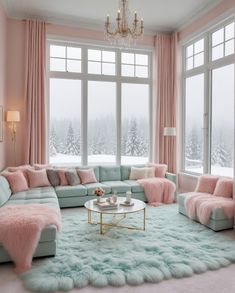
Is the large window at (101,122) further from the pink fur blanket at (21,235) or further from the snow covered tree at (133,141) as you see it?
the pink fur blanket at (21,235)

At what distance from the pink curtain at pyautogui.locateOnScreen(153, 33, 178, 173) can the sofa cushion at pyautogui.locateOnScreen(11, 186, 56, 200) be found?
306cm

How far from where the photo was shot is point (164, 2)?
5414 millimetres

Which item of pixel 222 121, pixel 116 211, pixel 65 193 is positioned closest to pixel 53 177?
pixel 65 193

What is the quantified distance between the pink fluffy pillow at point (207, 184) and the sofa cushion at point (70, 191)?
7.48ft

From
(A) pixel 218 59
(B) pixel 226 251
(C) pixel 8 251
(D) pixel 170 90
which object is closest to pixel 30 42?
(D) pixel 170 90

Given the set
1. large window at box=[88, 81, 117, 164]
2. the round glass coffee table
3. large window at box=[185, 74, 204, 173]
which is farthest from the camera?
large window at box=[88, 81, 117, 164]

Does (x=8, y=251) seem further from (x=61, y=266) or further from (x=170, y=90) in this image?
(x=170, y=90)

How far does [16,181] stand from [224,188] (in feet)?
12.2

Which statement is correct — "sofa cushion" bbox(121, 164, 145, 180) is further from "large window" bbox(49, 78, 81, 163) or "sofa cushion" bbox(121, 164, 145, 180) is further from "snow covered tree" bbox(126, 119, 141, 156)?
"large window" bbox(49, 78, 81, 163)

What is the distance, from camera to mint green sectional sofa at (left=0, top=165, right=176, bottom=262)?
3236 millimetres

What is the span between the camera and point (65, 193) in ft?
17.6

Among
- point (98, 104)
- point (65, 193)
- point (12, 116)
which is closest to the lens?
point (65, 193)

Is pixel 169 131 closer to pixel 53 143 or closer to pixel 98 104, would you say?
pixel 98 104

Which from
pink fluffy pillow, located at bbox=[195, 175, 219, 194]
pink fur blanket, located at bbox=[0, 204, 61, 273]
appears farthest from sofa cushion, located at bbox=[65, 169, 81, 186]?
pink fluffy pillow, located at bbox=[195, 175, 219, 194]
